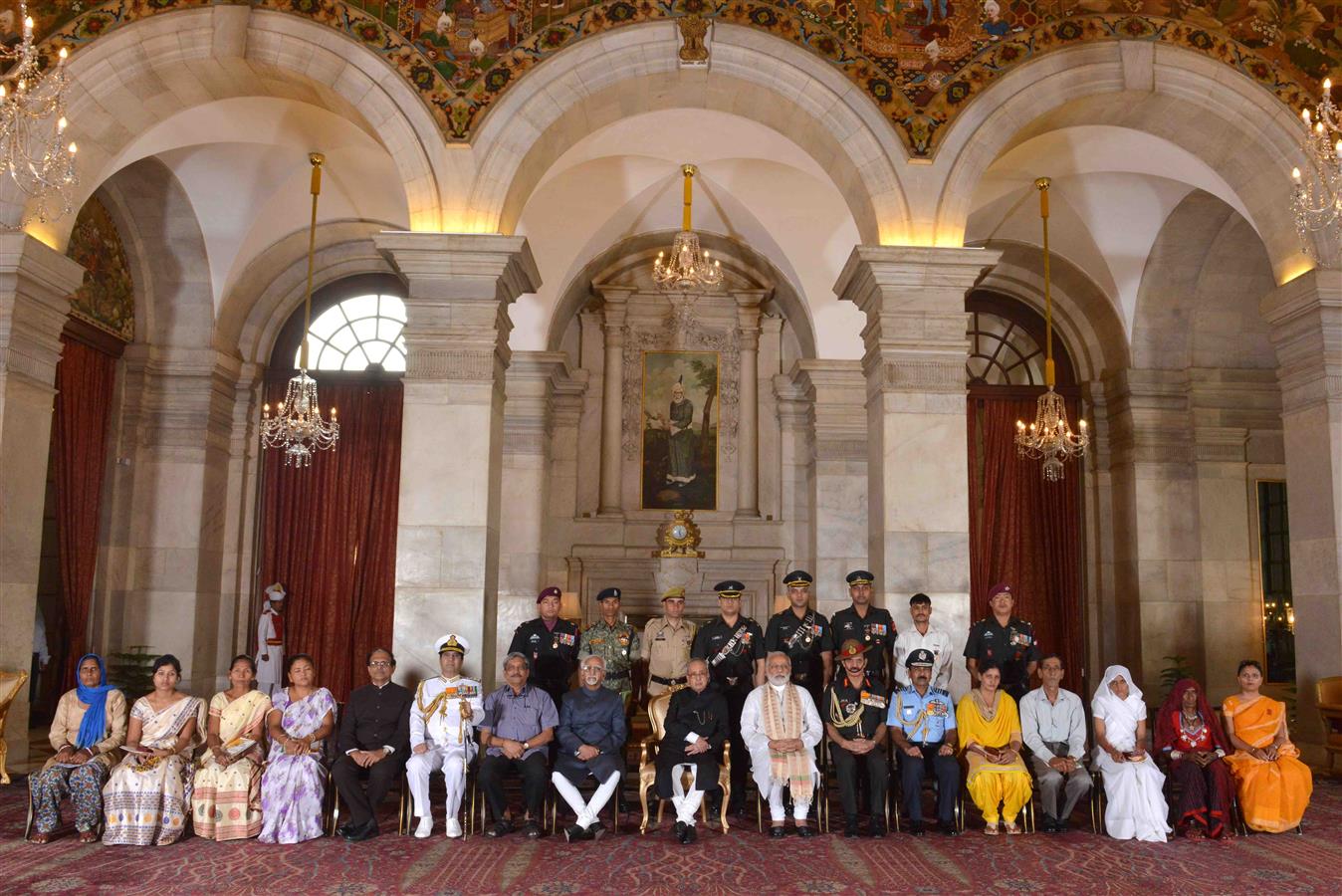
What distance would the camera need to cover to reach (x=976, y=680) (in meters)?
7.38

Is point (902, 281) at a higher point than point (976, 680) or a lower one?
higher

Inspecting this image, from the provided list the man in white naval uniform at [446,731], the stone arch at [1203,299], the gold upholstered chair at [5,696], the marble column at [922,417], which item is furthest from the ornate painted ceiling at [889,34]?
the gold upholstered chair at [5,696]

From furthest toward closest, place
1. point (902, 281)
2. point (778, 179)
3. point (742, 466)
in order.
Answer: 1. point (742, 466)
2. point (778, 179)
3. point (902, 281)

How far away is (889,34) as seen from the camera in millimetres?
8562

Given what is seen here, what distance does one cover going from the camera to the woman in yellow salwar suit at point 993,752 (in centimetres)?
650

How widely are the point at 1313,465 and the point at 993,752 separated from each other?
3.85m

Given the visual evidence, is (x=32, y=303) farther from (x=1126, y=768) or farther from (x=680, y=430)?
(x=1126, y=768)

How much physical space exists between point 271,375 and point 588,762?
312 inches

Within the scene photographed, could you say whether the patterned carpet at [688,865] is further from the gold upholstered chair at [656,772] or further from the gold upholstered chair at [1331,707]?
the gold upholstered chair at [1331,707]

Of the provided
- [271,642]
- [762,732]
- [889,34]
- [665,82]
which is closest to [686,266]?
[665,82]

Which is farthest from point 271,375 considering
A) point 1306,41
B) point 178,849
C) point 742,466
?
point 1306,41

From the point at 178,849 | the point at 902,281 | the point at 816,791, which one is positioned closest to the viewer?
the point at 178,849

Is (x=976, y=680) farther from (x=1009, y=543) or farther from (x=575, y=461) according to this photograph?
(x=575, y=461)

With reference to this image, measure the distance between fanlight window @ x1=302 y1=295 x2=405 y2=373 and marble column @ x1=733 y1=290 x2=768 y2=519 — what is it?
159 inches
